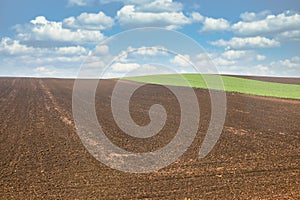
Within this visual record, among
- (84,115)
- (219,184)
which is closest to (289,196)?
(219,184)

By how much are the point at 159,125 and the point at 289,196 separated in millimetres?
9474

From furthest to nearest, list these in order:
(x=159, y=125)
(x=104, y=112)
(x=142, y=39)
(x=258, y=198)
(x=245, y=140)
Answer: (x=104, y=112), (x=159, y=125), (x=245, y=140), (x=142, y=39), (x=258, y=198)

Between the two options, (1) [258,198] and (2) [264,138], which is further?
(2) [264,138]

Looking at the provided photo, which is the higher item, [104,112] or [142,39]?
[142,39]

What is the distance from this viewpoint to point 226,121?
63.5 ft

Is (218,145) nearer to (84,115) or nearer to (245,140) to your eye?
(245,140)

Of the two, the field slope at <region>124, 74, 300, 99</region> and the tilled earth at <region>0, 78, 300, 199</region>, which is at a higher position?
the field slope at <region>124, 74, 300, 99</region>

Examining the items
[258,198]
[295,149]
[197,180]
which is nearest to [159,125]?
[295,149]

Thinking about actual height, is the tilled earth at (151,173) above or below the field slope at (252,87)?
below

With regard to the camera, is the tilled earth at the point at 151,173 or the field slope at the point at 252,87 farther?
the field slope at the point at 252,87

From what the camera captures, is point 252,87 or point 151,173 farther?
point 252,87

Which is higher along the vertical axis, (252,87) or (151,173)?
(252,87)

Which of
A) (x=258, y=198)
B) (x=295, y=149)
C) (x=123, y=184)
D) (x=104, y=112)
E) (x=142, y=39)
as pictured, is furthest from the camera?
(x=104, y=112)

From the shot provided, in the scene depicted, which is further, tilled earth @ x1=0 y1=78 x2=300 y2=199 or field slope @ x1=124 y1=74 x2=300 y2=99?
field slope @ x1=124 y1=74 x2=300 y2=99
